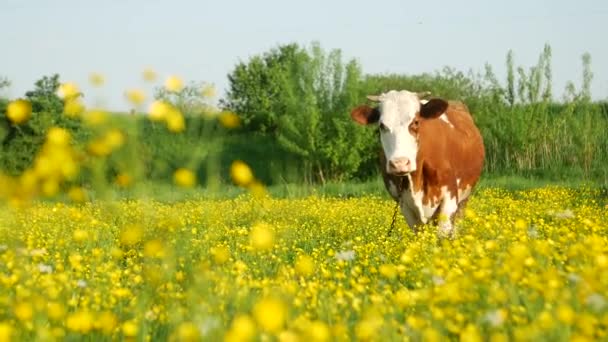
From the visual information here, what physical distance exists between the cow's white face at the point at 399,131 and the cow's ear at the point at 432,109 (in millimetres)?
99

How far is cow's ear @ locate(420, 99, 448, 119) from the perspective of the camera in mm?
7758

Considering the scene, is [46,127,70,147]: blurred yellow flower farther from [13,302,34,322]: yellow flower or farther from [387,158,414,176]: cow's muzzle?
[387,158,414,176]: cow's muzzle

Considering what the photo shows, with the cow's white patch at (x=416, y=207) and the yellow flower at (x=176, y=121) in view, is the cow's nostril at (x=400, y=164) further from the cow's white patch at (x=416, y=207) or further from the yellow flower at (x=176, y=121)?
the yellow flower at (x=176, y=121)

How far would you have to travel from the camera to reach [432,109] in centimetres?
780

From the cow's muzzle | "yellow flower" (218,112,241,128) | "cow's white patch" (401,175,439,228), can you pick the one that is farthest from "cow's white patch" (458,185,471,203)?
"yellow flower" (218,112,241,128)

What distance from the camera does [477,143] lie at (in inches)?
383

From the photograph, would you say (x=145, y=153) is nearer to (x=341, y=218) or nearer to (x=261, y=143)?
(x=341, y=218)

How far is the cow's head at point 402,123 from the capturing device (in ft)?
23.7

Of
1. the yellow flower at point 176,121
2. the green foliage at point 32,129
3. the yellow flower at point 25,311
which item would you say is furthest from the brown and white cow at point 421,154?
the green foliage at point 32,129

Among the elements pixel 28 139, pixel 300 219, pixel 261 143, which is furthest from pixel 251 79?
pixel 300 219

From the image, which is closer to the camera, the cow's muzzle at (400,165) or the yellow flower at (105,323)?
the yellow flower at (105,323)

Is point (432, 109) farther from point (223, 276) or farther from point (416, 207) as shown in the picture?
point (223, 276)

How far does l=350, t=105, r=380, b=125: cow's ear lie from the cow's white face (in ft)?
0.83

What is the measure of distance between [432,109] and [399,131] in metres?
0.63
